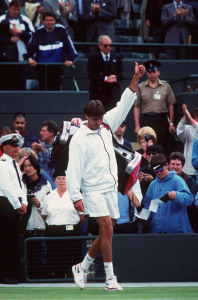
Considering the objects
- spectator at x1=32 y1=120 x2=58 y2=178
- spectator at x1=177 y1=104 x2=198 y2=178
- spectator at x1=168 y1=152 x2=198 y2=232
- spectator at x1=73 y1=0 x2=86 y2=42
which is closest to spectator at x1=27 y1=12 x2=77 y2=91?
spectator at x1=73 y1=0 x2=86 y2=42

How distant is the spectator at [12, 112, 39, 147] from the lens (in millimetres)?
15016

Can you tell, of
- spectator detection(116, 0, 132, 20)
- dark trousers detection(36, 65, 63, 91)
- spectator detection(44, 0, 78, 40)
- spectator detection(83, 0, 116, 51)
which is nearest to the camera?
dark trousers detection(36, 65, 63, 91)

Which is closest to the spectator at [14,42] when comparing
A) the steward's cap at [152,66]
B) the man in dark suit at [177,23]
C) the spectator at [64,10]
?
the spectator at [64,10]

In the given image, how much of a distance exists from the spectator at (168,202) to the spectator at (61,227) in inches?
43.0

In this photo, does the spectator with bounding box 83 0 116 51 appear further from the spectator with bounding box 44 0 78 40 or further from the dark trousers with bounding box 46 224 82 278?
the dark trousers with bounding box 46 224 82 278

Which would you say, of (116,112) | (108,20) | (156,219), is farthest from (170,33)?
(116,112)

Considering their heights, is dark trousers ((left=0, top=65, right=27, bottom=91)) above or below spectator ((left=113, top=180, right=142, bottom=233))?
above

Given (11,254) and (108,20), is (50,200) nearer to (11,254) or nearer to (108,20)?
(11,254)

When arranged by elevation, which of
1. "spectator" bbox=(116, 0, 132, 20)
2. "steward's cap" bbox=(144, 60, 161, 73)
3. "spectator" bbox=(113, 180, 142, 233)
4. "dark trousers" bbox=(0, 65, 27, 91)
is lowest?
"spectator" bbox=(113, 180, 142, 233)

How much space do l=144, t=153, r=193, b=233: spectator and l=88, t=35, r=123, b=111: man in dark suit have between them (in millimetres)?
4579

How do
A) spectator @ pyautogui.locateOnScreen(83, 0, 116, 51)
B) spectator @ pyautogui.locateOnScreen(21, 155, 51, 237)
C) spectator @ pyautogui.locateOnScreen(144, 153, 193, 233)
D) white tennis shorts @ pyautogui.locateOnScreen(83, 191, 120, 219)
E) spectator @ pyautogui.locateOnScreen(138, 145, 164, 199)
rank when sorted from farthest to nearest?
spectator @ pyautogui.locateOnScreen(83, 0, 116, 51) → spectator @ pyautogui.locateOnScreen(138, 145, 164, 199) → spectator @ pyautogui.locateOnScreen(21, 155, 51, 237) → spectator @ pyautogui.locateOnScreen(144, 153, 193, 233) → white tennis shorts @ pyautogui.locateOnScreen(83, 191, 120, 219)

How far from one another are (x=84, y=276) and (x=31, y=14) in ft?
33.0

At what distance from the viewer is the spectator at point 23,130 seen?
49.3ft

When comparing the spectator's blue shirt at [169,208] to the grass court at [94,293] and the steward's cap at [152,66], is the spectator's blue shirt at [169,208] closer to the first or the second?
the grass court at [94,293]
